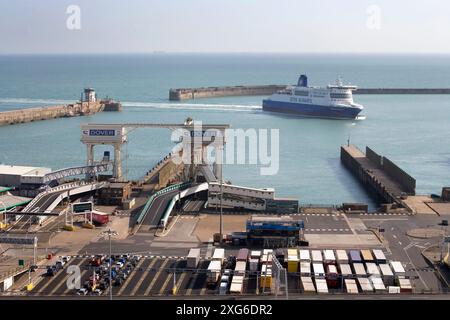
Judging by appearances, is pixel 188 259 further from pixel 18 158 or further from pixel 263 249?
pixel 18 158

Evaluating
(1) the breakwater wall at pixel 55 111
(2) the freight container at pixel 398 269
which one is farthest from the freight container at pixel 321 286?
(1) the breakwater wall at pixel 55 111

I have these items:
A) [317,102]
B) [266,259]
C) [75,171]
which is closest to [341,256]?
[266,259]

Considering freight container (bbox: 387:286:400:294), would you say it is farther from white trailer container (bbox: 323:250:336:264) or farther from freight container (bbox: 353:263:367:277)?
white trailer container (bbox: 323:250:336:264)

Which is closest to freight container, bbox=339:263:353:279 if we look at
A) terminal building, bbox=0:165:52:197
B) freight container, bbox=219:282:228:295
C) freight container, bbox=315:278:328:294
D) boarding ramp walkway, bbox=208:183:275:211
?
freight container, bbox=315:278:328:294

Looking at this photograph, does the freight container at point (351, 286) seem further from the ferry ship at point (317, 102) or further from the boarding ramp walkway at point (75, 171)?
the ferry ship at point (317, 102)

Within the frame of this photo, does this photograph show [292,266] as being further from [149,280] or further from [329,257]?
[149,280]

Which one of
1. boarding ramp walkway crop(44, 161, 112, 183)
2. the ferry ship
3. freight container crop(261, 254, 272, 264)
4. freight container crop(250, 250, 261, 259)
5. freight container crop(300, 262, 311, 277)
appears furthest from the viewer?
the ferry ship
